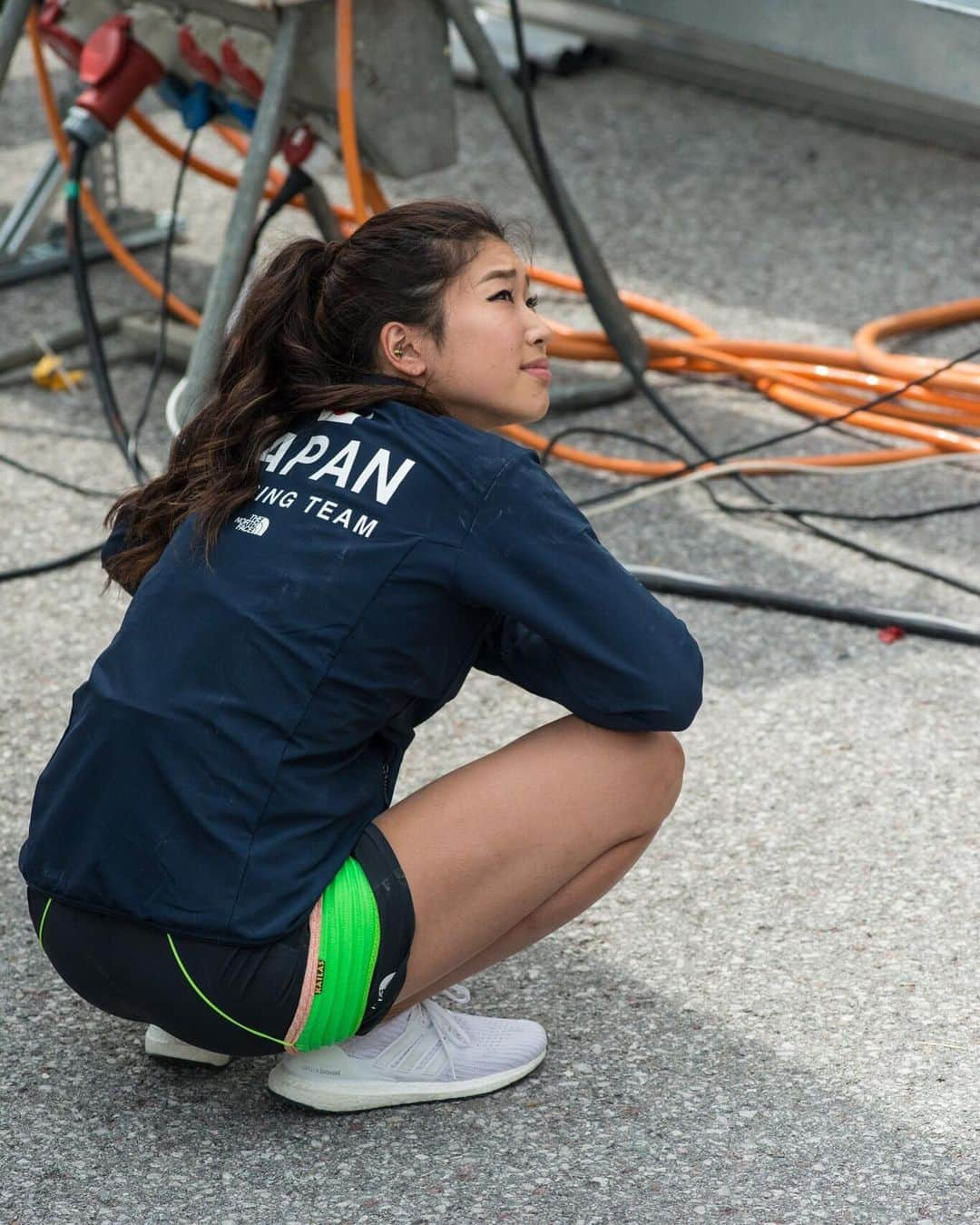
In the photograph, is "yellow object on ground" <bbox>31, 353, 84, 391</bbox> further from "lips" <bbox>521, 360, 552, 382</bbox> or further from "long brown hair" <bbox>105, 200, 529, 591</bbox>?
"lips" <bbox>521, 360, 552, 382</bbox>

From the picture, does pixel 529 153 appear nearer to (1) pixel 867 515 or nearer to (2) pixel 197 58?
(2) pixel 197 58

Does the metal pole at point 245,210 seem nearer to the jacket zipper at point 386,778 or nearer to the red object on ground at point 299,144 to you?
the red object on ground at point 299,144

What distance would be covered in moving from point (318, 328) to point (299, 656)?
14.2 inches

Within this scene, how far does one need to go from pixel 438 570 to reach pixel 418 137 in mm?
1891

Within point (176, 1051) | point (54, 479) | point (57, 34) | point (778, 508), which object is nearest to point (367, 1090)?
point (176, 1051)

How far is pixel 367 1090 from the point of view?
1703 mm

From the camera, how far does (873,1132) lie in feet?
5.49

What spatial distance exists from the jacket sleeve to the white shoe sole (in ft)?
1.38

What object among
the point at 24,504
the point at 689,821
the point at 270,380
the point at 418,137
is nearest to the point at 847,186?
the point at 418,137

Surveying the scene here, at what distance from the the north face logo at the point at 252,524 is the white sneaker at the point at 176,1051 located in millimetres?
551

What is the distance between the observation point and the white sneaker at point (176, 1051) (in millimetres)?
1761

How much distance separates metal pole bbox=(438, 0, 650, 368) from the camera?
3.11 m

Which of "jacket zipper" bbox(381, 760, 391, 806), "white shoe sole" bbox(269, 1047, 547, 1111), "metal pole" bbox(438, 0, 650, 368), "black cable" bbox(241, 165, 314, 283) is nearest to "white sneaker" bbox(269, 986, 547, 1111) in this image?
"white shoe sole" bbox(269, 1047, 547, 1111)

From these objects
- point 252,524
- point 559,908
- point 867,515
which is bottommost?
point 867,515
